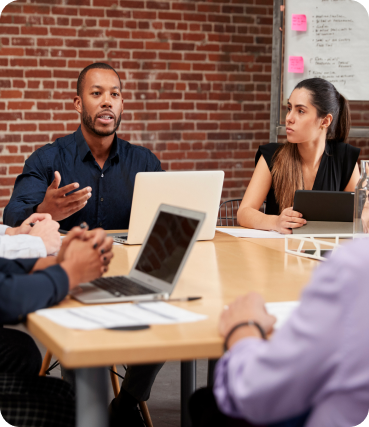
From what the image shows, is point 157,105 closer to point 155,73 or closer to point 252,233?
point 155,73

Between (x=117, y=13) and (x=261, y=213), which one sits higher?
(x=117, y=13)

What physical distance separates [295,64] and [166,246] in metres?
2.44

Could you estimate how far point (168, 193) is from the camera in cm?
189

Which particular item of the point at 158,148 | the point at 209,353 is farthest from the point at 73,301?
the point at 158,148

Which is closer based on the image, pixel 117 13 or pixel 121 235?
pixel 121 235

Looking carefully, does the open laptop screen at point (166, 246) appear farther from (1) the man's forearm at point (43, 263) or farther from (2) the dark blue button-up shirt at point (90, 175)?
Answer: (2) the dark blue button-up shirt at point (90, 175)

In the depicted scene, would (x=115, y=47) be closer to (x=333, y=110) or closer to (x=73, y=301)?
(x=333, y=110)

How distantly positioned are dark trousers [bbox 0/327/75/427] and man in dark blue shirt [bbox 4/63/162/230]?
1.02 metres

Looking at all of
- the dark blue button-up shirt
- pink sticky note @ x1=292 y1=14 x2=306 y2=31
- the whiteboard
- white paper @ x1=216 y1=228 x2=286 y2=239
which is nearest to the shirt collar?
the dark blue button-up shirt

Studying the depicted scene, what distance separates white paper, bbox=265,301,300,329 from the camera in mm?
1050

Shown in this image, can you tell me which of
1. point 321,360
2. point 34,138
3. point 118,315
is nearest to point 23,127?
point 34,138

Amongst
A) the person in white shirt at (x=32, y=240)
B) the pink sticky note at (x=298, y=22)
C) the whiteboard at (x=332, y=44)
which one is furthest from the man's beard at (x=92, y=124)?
the pink sticky note at (x=298, y=22)

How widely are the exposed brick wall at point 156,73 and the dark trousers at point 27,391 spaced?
274 cm

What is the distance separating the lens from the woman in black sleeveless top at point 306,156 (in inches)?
102
